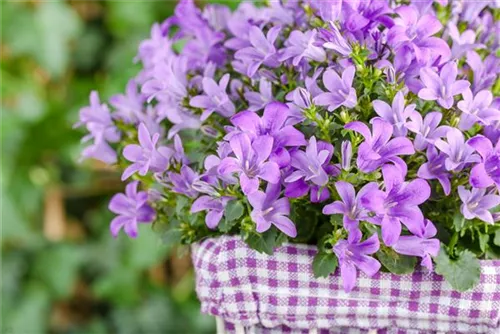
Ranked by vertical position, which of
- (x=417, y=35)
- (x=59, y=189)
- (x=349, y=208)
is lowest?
(x=59, y=189)

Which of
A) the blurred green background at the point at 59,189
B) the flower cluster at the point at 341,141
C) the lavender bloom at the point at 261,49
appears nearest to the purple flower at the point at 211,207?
the flower cluster at the point at 341,141

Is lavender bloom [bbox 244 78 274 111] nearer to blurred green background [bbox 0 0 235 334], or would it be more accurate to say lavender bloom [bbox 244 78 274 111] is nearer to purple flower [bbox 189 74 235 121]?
purple flower [bbox 189 74 235 121]

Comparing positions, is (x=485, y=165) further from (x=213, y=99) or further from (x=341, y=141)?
(x=213, y=99)

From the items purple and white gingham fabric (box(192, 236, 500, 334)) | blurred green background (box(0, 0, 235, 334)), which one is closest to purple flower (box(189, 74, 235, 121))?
purple and white gingham fabric (box(192, 236, 500, 334))

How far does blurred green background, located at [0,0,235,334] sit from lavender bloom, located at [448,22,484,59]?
2.88 ft

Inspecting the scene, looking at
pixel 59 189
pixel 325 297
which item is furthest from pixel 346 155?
pixel 59 189

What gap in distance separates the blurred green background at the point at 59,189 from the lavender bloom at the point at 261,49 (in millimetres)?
841

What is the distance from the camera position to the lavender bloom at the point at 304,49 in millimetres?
591

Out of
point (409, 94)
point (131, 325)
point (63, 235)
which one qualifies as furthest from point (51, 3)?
point (409, 94)

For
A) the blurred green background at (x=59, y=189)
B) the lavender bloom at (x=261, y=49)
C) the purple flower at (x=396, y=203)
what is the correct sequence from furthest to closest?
the blurred green background at (x=59, y=189) < the lavender bloom at (x=261, y=49) < the purple flower at (x=396, y=203)

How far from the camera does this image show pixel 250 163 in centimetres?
54

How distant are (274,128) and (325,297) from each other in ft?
0.46

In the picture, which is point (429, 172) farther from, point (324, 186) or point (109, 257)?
point (109, 257)

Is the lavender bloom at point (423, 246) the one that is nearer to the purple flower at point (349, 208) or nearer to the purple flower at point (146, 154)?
the purple flower at point (349, 208)
